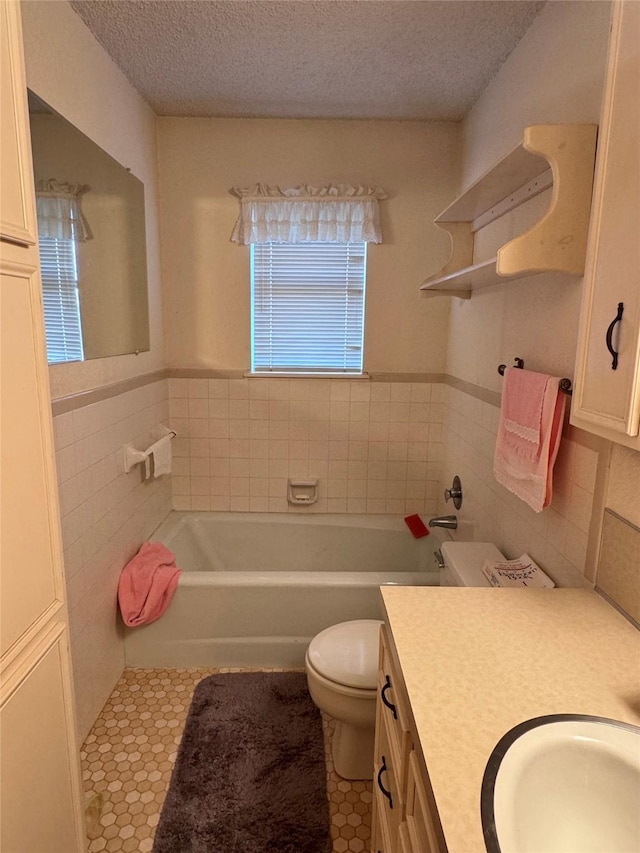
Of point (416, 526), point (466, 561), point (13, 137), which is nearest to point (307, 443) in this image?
point (416, 526)

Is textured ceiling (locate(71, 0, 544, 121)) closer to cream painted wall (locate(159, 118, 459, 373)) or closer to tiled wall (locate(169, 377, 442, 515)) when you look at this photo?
cream painted wall (locate(159, 118, 459, 373))

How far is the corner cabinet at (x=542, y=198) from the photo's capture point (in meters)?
1.23

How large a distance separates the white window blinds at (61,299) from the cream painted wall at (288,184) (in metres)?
1.03

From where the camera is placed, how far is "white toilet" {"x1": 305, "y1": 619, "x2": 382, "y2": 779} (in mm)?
1583

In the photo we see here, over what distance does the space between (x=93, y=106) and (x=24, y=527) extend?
5.67 ft

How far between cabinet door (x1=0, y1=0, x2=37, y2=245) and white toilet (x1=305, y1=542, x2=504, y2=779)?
57.7 inches

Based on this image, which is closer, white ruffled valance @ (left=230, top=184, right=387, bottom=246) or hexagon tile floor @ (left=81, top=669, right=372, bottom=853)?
hexagon tile floor @ (left=81, top=669, right=372, bottom=853)

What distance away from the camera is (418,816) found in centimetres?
84

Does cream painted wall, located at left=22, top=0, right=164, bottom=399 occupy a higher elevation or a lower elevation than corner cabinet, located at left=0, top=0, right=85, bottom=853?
higher

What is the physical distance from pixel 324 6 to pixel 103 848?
2738 millimetres

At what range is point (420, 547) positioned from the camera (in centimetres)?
279

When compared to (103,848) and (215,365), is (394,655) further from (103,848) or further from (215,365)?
(215,365)

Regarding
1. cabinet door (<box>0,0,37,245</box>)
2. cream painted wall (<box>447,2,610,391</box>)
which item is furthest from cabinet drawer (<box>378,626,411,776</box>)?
cabinet door (<box>0,0,37,245</box>)

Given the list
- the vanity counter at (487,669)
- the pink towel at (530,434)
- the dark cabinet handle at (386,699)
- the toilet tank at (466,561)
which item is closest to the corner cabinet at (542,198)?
the pink towel at (530,434)
